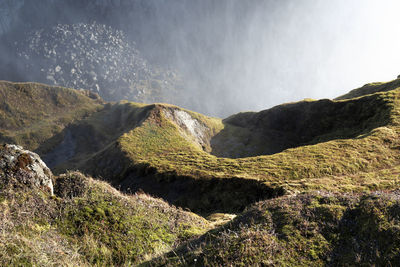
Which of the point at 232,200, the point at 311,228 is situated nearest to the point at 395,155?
the point at 232,200

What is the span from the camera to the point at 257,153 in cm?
6475

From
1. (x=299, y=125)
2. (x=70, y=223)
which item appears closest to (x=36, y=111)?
(x=299, y=125)

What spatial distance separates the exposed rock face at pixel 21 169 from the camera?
8.81 m

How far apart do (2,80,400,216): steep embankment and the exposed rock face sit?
29.6ft

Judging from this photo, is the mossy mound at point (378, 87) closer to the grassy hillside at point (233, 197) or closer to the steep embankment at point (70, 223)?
the grassy hillside at point (233, 197)

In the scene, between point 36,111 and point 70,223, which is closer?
point 70,223

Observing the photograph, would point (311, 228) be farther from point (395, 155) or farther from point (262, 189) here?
point (395, 155)

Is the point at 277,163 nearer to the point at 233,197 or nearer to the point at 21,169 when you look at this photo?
the point at 233,197

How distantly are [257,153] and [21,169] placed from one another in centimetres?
6139

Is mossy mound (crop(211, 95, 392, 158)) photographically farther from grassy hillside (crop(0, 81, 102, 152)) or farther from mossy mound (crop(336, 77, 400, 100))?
grassy hillside (crop(0, 81, 102, 152))

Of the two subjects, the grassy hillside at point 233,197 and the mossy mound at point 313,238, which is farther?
→ the grassy hillside at point 233,197

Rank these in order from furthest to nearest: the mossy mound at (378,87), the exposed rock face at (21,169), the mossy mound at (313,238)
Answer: the mossy mound at (378,87) < the exposed rock face at (21,169) < the mossy mound at (313,238)

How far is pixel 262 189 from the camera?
1004 inches

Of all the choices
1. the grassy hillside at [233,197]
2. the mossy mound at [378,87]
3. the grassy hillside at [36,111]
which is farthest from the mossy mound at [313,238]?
the grassy hillside at [36,111]
